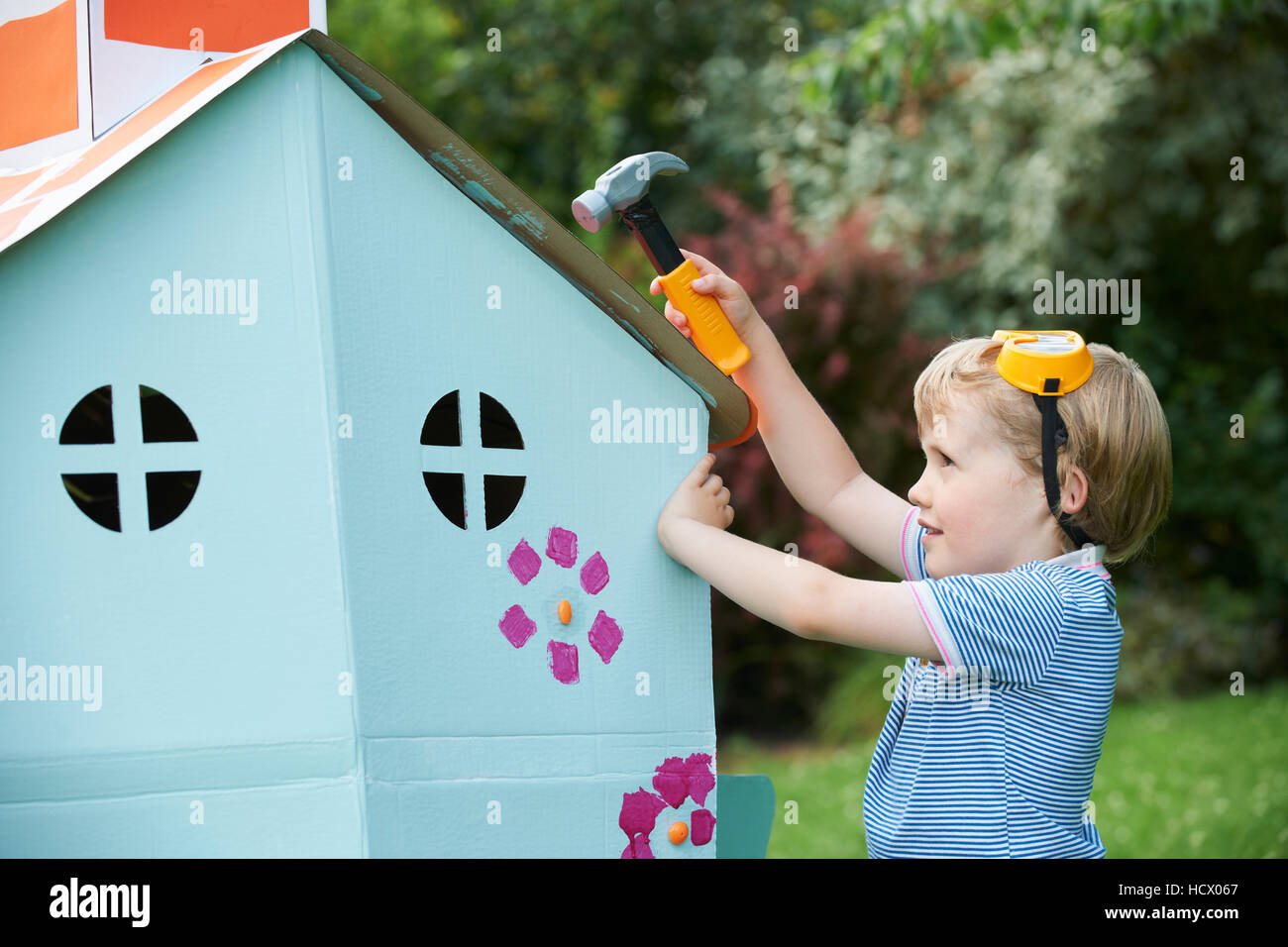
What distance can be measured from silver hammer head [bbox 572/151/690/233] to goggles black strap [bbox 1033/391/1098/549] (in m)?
0.60

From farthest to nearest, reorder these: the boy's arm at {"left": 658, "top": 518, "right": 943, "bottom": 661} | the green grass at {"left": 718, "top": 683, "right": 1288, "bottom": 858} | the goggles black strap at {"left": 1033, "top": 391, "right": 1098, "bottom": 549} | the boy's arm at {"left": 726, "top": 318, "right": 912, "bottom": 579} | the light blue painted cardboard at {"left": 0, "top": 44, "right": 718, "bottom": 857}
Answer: the green grass at {"left": 718, "top": 683, "right": 1288, "bottom": 858}
the boy's arm at {"left": 726, "top": 318, "right": 912, "bottom": 579}
the goggles black strap at {"left": 1033, "top": 391, "right": 1098, "bottom": 549}
the boy's arm at {"left": 658, "top": 518, "right": 943, "bottom": 661}
the light blue painted cardboard at {"left": 0, "top": 44, "right": 718, "bottom": 857}

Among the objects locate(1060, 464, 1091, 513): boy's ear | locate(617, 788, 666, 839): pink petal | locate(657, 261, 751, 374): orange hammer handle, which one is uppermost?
locate(657, 261, 751, 374): orange hammer handle

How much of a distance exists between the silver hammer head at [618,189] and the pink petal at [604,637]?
54 centimetres

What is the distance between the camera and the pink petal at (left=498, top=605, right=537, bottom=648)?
159 centimetres

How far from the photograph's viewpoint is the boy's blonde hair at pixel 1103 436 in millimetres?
1710

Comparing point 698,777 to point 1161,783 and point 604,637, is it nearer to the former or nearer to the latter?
point 604,637

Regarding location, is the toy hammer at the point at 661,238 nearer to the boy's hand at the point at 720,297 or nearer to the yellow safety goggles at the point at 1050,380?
the boy's hand at the point at 720,297

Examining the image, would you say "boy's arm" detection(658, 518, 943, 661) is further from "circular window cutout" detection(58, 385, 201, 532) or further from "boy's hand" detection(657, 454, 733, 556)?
"circular window cutout" detection(58, 385, 201, 532)

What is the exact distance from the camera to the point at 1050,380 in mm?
1696

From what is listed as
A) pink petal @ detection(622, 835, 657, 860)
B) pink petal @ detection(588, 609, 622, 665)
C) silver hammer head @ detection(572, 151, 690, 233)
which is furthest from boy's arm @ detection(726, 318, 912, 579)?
pink petal @ detection(622, 835, 657, 860)

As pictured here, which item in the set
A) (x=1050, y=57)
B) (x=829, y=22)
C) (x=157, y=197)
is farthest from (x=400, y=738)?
(x=829, y=22)

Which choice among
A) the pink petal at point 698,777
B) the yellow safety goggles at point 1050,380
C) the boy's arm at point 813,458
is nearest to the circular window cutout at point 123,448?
the pink petal at point 698,777

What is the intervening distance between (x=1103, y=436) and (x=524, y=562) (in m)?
0.82
